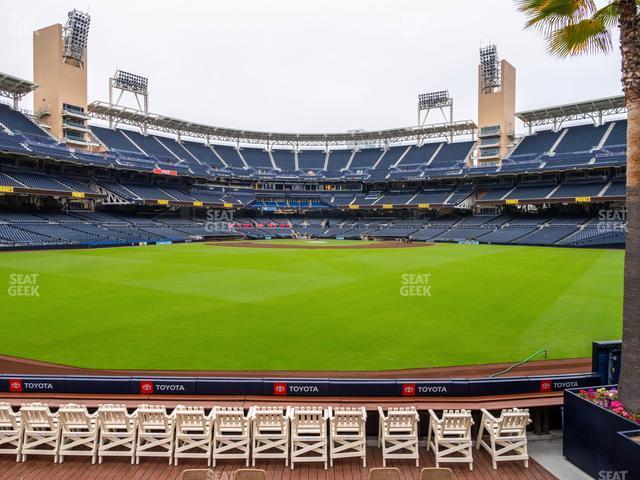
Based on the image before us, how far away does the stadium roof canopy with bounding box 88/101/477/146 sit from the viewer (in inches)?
3119

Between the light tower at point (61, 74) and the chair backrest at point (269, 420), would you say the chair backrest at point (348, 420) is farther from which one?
the light tower at point (61, 74)

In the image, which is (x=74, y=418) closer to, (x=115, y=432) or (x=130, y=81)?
(x=115, y=432)

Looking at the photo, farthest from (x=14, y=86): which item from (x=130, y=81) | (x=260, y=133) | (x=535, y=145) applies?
(x=535, y=145)

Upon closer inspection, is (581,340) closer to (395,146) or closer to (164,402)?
(164,402)

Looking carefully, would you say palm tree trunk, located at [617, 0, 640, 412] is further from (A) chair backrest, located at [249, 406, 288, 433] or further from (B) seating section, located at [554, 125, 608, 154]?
(B) seating section, located at [554, 125, 608, 154]

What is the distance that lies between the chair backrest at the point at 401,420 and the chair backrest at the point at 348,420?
0.47 meters

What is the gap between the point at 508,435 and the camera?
737 cm

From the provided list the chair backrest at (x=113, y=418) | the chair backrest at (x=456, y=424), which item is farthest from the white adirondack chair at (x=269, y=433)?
the chair backrest at (x=456, y=424)

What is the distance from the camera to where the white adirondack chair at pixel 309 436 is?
271 inches

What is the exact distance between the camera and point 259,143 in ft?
344

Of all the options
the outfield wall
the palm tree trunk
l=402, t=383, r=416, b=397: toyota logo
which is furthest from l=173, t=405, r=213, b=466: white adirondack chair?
the palm tree trunk

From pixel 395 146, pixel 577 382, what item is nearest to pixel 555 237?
pixel 395 146

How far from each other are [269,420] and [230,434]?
0.80 m

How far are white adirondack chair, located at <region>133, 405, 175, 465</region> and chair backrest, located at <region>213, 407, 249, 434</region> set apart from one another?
81 centimetres
